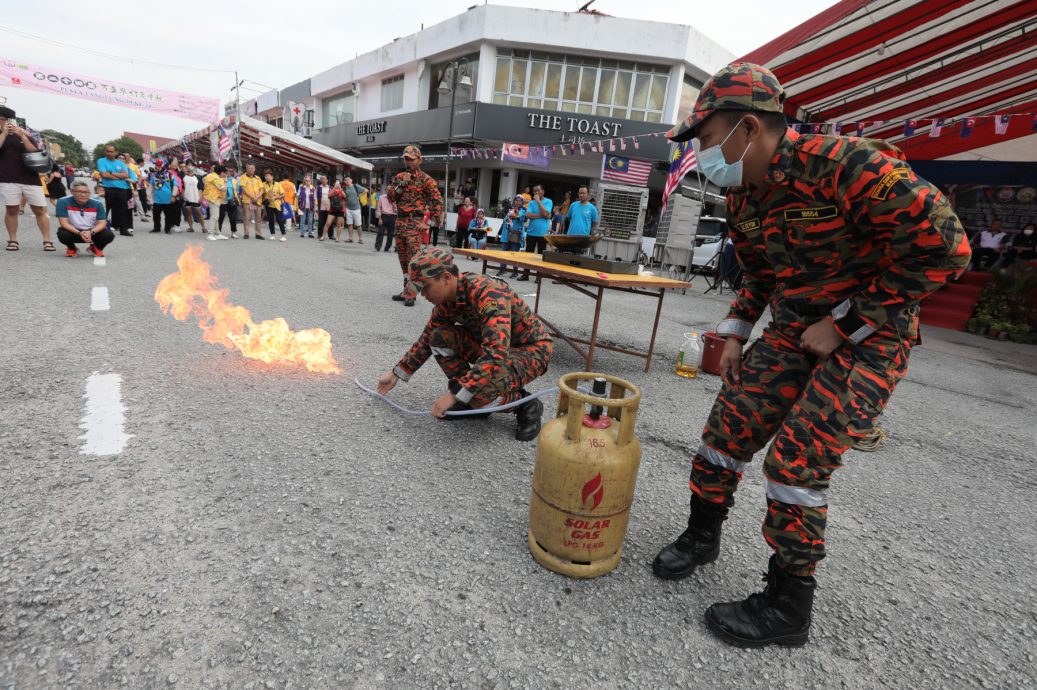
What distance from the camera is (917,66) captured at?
8.38 meters

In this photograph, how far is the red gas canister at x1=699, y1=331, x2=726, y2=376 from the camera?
5.08m

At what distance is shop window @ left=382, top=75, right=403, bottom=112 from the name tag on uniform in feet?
101

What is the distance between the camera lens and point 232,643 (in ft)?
5.45

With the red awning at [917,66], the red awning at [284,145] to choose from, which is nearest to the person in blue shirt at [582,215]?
the red awning at [917,66]

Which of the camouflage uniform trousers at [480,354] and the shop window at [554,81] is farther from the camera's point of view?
the shop window at [554,81]

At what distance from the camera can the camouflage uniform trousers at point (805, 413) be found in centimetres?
168

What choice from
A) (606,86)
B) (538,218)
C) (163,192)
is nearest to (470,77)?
(606,86)

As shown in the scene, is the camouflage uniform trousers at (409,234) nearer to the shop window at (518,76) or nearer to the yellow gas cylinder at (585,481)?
the yellow gas cylinder at (585,481)

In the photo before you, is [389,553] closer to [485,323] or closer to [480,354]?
[485,323]

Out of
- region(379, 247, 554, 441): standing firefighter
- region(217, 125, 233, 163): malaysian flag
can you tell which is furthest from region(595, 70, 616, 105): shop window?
region(379, 247, 554, 441): standing firefighter

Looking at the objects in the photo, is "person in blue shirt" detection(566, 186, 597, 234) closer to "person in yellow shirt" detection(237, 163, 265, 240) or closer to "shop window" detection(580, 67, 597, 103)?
"person in yellow shirt" detection(237, 163, 265, 240)

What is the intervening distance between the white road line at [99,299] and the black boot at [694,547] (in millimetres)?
5882

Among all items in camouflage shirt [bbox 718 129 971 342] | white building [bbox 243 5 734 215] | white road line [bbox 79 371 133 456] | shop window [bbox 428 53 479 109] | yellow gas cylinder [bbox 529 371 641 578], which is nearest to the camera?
camouflage shirt [bbox 718 129 971 342]

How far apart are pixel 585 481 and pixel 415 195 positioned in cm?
583
